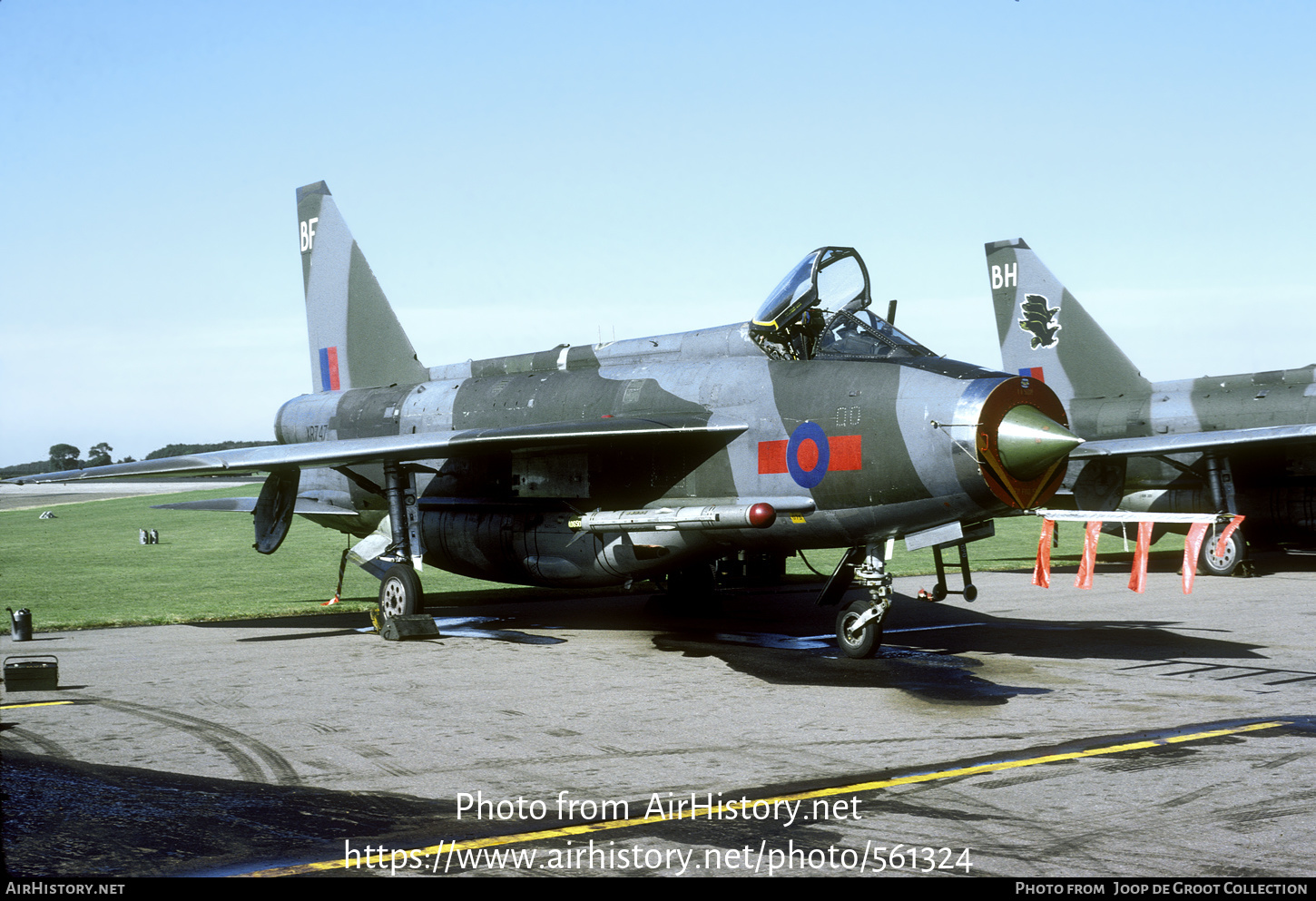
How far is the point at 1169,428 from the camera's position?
2264 cm

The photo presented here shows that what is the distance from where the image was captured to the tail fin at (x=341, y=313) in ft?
61.7

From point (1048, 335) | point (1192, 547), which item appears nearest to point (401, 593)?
point (1192, 547)

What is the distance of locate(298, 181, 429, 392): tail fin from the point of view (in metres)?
18.8

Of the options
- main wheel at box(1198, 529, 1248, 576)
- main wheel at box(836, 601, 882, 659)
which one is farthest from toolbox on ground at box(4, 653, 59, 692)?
main wheel at box(1198, 529, 1248, 576)

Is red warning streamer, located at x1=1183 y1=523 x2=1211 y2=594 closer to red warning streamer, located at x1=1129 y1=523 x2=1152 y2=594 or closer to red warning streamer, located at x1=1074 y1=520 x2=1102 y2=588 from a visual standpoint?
red warning streamer, located at x1=1129 y1=523 x2=1152 y2=594

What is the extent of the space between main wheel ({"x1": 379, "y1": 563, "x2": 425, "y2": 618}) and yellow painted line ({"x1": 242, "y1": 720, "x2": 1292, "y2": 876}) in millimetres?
8550

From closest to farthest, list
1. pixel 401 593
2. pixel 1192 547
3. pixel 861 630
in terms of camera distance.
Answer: pixel 1192 547 < pixel 861 630 < pixel 401 593

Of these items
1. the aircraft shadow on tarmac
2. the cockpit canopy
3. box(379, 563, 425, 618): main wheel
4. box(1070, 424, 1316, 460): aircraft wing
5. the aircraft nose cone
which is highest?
the cockpit canopy

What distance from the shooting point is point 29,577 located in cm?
2116

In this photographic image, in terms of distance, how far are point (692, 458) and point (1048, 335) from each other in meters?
15.0

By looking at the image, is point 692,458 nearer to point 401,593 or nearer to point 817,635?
point 817,635

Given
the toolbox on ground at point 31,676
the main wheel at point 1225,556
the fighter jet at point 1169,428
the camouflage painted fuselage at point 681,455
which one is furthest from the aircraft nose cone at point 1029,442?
the main wheel at point 1225,556

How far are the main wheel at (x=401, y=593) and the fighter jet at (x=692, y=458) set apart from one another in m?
0.03
